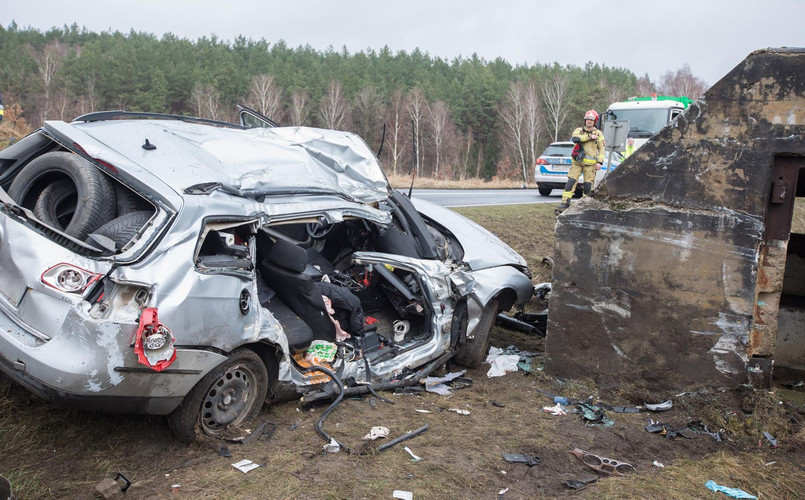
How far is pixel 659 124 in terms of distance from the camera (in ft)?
53.7

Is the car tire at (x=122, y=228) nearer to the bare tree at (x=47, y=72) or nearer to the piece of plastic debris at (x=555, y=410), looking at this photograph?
the piece of plastic debris at (x=555, y=410)

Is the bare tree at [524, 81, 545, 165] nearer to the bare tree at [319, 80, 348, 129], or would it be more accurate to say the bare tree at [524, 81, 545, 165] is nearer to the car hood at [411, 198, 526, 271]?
the bare tree at [319, 80, 348, 129]

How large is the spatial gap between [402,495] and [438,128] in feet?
159

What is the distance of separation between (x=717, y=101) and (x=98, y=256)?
4480 mm

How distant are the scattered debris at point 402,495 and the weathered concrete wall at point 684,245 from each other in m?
2.55

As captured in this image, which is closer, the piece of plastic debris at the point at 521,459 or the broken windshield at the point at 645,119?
the piece of plastic debris at the point at 521,459

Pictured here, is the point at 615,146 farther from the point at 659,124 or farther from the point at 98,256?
the point at 98,256

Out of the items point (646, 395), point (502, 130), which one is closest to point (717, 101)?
point (646, 395)

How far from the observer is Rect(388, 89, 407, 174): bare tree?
46.8 metres

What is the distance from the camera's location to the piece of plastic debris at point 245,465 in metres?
3.25

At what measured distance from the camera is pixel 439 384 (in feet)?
16.6

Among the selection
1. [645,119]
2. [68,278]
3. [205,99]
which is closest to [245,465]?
[68,278]

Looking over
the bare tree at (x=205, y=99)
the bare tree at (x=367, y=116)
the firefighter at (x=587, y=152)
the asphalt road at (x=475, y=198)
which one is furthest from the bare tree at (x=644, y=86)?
the firefighter at (x=587, y=152)

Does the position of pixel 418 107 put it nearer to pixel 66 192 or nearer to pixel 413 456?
pixel 66 192
